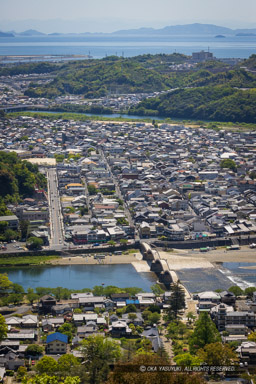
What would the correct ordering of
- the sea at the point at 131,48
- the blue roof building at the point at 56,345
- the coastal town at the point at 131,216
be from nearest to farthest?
the blue roof building at the point at 56,345 → the coastal town at the point at 131,216 → the sea at the point at 131,48

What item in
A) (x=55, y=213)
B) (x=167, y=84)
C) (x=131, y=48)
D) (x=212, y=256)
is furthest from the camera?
(x=131, y=48)

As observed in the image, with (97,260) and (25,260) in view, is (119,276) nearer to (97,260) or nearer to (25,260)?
(97,260)

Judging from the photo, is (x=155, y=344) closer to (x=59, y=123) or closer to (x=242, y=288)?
(x=242, y=288)

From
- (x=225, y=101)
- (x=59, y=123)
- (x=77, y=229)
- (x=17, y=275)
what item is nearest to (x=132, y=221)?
(x=77, y=229)

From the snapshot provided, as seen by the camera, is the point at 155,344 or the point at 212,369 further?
the point at 155,344

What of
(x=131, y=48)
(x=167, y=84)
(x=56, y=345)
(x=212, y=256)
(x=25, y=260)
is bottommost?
(x=131, y=48)

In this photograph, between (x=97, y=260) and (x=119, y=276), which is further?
(x=97, y=260)

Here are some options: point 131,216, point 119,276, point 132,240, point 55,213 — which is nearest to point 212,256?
point 132,240

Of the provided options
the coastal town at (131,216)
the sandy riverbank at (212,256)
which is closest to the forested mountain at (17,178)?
the coastal town at (131,216)

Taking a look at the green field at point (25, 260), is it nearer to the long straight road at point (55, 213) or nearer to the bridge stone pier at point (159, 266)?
the long straight road at point (55, 213)
